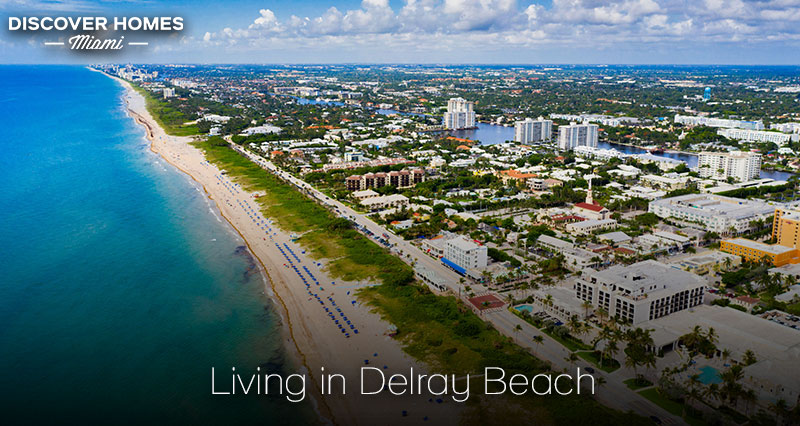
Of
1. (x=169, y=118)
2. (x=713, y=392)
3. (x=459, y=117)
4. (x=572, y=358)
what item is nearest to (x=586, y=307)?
(x=572, y=358)

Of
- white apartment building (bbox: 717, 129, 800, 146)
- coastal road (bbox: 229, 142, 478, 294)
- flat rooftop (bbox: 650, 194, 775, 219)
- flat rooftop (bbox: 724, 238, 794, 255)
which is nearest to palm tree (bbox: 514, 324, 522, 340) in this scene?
coastal road (bbox: 229, 142, 478, 294)

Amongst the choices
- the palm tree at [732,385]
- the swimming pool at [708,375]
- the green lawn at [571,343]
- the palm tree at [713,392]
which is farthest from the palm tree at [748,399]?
the green lawn at [571,343]

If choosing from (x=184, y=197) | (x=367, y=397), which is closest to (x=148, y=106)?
(x=184, y=197)

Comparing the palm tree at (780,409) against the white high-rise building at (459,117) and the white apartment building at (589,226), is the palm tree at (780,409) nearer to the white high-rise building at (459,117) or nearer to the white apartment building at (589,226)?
the white apartment building at (589,226)

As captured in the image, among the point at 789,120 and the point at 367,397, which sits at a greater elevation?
the point at 789,120

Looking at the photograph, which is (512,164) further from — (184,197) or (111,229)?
(111,229)
